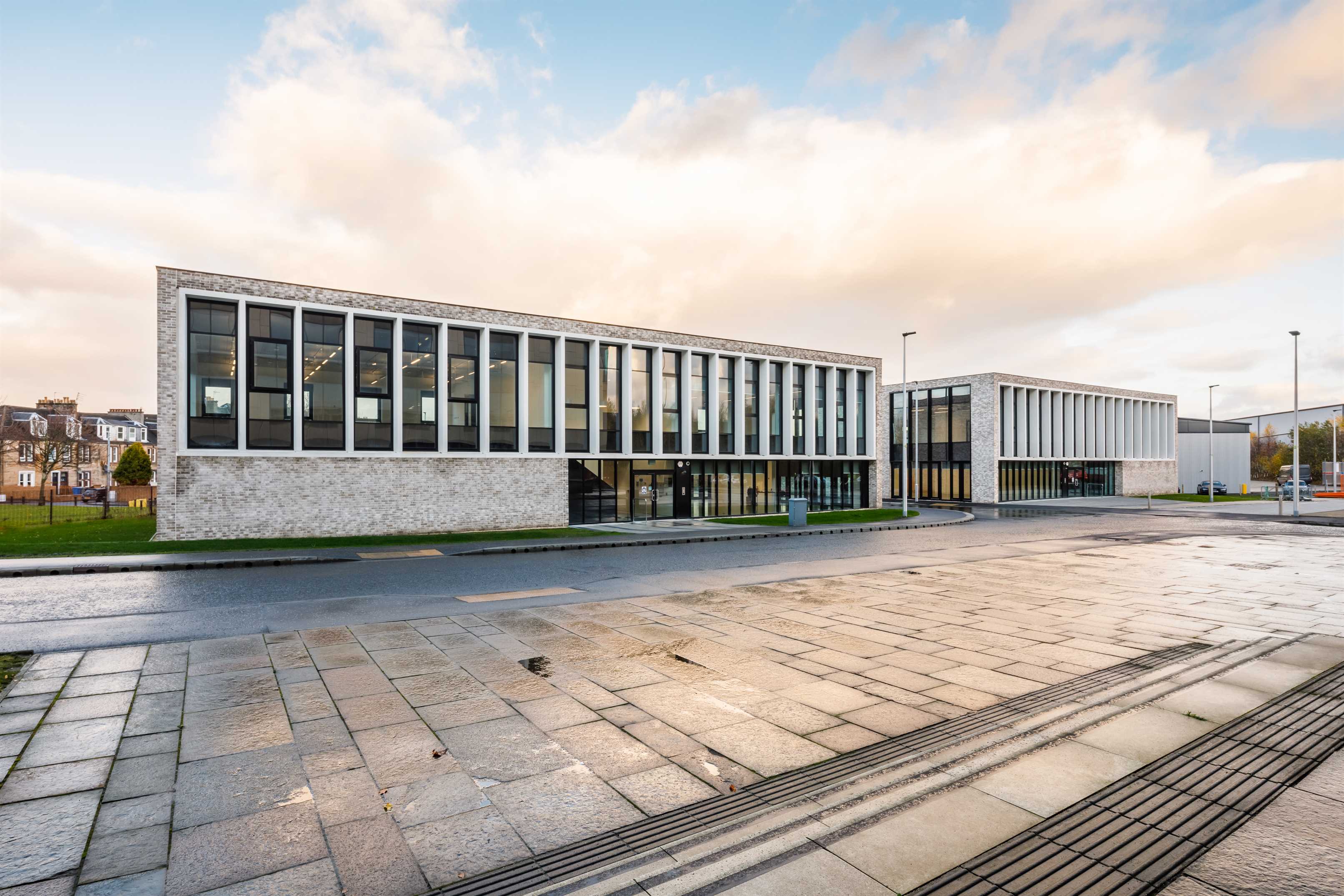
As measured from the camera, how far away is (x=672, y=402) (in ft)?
117

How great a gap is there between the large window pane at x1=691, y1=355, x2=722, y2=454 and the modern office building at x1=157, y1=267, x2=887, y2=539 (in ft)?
0.36

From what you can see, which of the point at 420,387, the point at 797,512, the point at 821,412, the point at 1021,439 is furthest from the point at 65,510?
the point at 1021,439

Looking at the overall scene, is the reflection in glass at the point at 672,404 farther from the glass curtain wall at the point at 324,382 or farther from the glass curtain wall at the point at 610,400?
the glass curtain wall at the point at 324,382

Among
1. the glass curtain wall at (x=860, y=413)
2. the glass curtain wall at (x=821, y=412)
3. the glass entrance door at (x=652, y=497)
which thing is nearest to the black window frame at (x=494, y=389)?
the glass entrance door at (x=652, y=497)

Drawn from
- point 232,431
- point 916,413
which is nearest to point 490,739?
point 232,431

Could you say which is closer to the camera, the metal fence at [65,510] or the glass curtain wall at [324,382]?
the glass curtain wall at [324,382]

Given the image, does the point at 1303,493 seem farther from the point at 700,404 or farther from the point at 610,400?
the point at 610,400

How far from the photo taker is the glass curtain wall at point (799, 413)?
40312 mm

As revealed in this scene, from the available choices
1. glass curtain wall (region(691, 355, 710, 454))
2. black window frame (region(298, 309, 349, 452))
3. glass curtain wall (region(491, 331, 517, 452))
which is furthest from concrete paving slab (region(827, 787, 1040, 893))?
glass curtain wall (region(691, 355, 710, 454))

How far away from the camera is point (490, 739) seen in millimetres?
6254

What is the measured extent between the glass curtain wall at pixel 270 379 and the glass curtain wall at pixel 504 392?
787 cm

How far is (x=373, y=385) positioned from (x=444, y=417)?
3016mm

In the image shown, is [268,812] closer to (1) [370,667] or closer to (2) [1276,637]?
(1) [370,667]

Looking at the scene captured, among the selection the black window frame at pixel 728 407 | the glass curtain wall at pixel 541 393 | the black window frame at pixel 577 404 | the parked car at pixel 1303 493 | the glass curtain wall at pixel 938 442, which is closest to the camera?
the glass curtain wall at pixel 541 393
